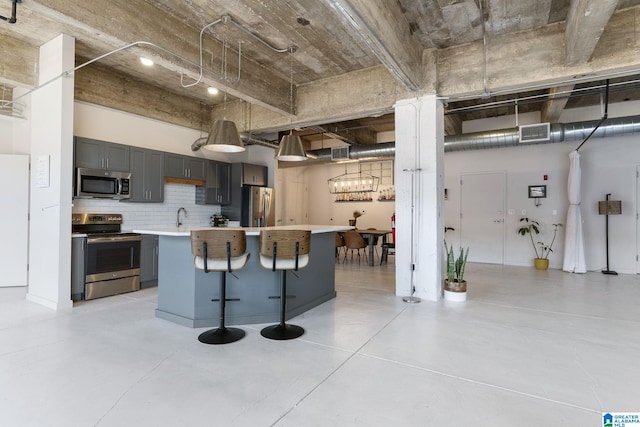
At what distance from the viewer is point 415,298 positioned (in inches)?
178

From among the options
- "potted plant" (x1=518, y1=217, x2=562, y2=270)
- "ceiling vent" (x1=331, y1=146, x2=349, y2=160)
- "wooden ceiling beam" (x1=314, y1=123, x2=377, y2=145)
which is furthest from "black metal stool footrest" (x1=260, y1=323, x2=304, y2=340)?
"potted plant" (x1=518, y1=217, x2=562, y2=270)

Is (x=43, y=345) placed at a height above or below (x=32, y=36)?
below

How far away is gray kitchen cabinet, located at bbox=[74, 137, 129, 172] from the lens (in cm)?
467

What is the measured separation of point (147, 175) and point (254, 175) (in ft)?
7.51

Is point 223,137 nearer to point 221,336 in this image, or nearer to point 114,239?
point 221,336

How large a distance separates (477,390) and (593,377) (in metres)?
0.96

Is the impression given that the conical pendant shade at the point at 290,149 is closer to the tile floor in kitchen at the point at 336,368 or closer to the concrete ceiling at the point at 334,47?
the concrete ceiling at the point at 334,47

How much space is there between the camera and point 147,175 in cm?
557

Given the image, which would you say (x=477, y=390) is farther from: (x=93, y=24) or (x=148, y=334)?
(x=93, y=24)

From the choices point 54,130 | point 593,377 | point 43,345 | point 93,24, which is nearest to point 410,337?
point 593,377

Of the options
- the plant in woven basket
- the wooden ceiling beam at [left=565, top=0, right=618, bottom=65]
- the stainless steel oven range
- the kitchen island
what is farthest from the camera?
the plant in woven basket

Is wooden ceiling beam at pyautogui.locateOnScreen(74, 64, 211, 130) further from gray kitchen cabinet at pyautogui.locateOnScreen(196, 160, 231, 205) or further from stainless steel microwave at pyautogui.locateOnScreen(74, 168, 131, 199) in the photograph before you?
stainless steel microwave at pyautogui.locateOnScreen(74, 168, 131, 199)

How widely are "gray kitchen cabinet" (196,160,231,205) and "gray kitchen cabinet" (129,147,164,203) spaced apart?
1.05m

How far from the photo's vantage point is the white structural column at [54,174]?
396 cm
